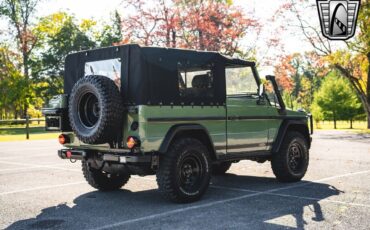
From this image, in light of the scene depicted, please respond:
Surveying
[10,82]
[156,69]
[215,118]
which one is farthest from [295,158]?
[10,82]

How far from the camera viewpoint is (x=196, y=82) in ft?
→ 24.1

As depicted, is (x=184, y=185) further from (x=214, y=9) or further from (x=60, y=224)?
(x=214, y=9)

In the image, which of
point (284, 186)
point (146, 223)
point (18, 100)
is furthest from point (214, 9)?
point (146, 223)

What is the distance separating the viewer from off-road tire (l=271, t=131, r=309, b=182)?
8688mm

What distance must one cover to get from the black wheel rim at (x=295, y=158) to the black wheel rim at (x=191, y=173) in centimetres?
247

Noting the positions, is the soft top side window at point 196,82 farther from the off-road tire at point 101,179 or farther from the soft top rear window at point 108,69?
the off-road tire at point 101,179

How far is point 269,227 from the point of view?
5379 millimetres

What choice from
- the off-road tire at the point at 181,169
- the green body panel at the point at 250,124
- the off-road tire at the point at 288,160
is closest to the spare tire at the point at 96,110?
the off-road tire at the point at 181,169

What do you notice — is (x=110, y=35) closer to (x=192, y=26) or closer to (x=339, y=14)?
(x=192, y=26)

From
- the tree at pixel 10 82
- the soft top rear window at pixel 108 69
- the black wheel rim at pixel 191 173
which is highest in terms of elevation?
the tree at pixel 10 82

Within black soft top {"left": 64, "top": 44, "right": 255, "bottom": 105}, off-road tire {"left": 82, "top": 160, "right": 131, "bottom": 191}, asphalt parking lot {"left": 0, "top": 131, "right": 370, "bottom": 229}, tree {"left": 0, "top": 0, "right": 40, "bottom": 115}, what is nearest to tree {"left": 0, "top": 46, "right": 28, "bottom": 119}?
tree {"left": 0, "top": 0, "right": 40, "bottom": 115}

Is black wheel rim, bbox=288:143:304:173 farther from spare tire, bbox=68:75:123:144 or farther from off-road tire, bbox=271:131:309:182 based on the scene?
spare tire, bbox=68:75:123:144

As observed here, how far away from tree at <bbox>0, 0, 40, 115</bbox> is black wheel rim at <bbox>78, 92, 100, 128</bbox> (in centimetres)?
4073

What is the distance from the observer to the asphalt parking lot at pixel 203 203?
566 centimetres
